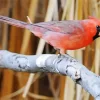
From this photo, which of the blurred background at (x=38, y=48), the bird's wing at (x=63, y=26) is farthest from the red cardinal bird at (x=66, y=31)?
the blurred background at (x=38, y=48)

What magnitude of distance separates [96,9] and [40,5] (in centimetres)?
33

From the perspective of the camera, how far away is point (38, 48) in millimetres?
1114

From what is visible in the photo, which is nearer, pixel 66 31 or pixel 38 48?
pixel 66 31

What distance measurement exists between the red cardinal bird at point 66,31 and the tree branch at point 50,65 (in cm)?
3

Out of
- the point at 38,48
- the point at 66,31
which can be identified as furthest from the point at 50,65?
the point at 38,48

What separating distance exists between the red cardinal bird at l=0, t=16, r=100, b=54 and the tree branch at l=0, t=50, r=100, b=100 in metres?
0.03

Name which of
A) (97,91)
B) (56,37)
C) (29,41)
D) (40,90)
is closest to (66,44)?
(56,37)

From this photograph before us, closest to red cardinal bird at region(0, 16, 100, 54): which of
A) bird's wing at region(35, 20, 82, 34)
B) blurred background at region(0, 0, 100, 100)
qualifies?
bird's wing at region(35, 20, 82, 34)

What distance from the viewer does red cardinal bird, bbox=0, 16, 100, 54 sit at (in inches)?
31.0

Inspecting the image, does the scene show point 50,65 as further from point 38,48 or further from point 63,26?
point 38,48

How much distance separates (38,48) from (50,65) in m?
0.34

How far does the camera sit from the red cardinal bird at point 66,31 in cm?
79

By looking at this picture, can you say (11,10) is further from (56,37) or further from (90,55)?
(56,37)

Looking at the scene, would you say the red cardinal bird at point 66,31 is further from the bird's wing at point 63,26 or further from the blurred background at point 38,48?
the blurred background at point 38,48
